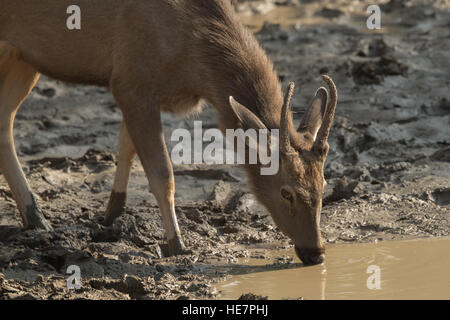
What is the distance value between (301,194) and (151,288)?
1.47 m

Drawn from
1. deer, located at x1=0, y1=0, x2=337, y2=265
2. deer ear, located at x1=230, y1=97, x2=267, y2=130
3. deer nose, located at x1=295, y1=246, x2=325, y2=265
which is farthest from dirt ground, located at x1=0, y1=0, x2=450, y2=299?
deer ear, located at x1=230, y1=97, x2=267, y2=130

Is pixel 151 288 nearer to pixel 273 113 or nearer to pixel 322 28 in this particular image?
pixel 273 113

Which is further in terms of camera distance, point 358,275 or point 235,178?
point 235,178

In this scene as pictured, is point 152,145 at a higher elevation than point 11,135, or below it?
below

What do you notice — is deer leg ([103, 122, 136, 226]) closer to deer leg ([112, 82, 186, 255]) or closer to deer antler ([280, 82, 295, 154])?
deer leg ([112, 82, 186, 255])

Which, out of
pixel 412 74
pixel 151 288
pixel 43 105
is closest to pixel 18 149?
pixel 43 105

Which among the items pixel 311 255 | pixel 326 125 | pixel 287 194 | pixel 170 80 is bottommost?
pixel 311 255

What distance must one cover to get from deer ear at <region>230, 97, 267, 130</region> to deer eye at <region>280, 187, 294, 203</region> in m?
0.56

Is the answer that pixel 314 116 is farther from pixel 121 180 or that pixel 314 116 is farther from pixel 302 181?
pixel 121 180

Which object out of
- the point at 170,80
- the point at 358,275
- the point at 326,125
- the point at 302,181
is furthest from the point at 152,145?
the point at 358,275

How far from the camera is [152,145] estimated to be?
26.2ft

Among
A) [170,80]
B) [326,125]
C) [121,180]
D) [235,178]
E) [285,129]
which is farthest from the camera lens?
[235,178]

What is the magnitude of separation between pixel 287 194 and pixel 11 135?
115 inches

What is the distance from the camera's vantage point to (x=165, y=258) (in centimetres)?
780
